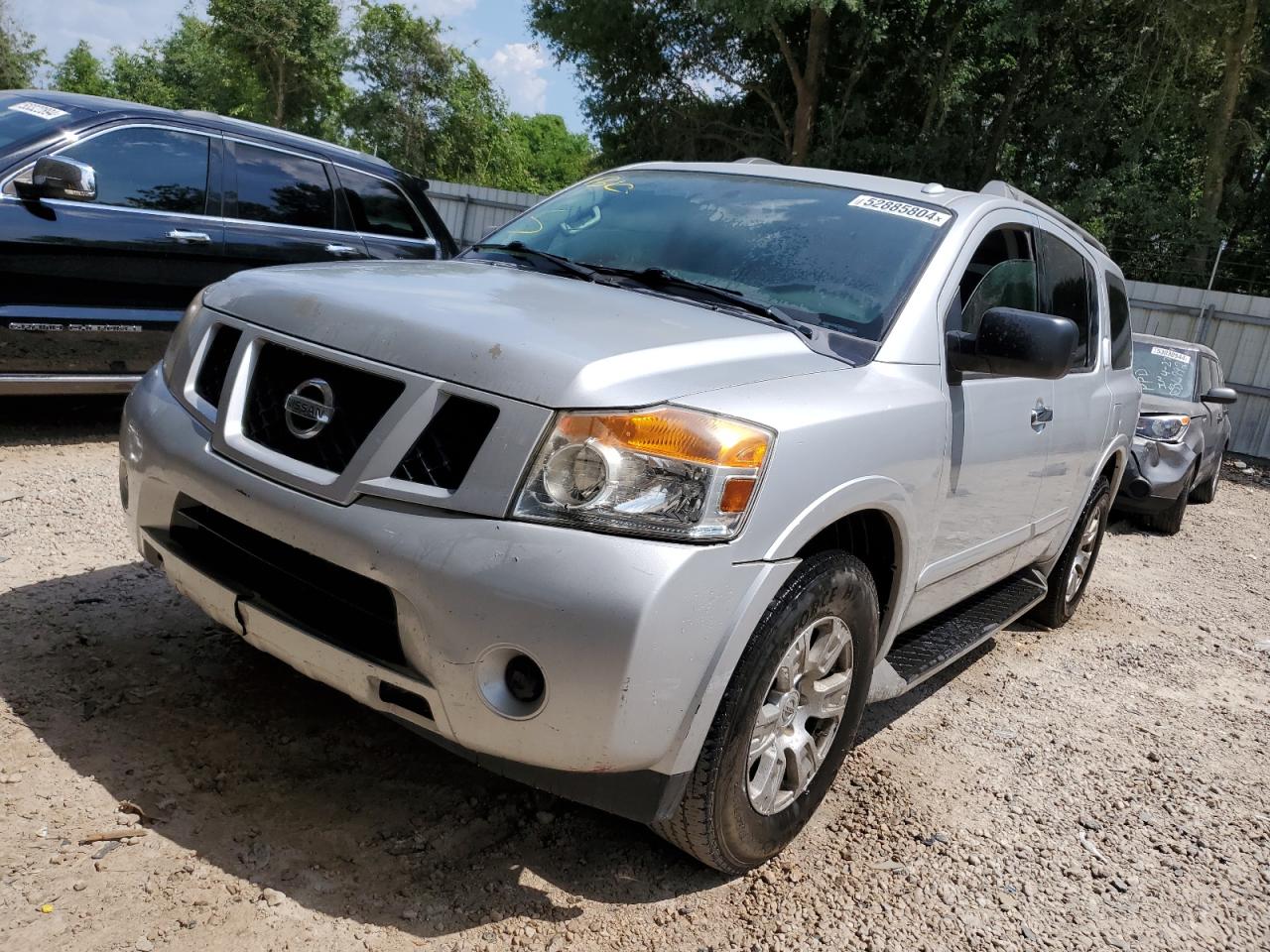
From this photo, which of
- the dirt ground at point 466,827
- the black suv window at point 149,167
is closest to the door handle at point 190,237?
the black suv window at point 149,167

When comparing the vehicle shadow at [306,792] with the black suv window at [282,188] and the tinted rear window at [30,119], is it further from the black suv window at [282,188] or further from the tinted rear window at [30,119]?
the black suv window at [282,188]

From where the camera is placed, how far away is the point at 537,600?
6.66 feet

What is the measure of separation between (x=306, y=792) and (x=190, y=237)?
13.0 feet

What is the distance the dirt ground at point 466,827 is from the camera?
2281 mm

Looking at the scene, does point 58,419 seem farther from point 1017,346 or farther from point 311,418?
point 1017,346

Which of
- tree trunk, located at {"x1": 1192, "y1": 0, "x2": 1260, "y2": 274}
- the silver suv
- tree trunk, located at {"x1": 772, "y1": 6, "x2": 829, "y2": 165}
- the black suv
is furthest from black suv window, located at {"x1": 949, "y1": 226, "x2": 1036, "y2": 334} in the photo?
tree trunk, located at {"x1": 772, "y1": 6, "x2": 829, "y2": 165}

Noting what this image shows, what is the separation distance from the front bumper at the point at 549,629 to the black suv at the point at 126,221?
3490 mm

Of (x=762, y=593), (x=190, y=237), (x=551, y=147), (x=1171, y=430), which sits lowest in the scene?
(x=1171, y=430)

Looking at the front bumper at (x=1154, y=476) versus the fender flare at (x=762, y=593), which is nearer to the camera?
the fender flare at (x=762, y=593)

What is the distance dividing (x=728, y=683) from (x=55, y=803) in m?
1.60

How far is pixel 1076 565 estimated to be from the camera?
5.26m

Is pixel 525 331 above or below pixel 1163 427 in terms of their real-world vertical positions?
above

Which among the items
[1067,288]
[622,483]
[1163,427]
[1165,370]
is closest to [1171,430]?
[1163,427]

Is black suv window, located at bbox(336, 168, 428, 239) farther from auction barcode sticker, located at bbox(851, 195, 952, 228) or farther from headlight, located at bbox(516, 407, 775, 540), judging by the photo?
headlight, located at bbox(516, 407, 775, 540)
